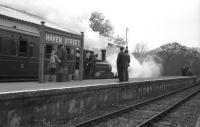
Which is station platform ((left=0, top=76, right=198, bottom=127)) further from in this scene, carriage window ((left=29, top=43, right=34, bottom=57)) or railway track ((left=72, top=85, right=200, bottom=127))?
carriage window ((left=29, top=43, right=34, bottom=57))

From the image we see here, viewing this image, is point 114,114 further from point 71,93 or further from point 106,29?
point 106,29

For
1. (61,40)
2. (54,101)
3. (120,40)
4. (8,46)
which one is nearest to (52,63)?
(61,40)

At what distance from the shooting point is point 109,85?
1335cm

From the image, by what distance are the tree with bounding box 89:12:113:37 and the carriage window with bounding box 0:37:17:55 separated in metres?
55.7

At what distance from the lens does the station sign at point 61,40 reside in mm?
13305

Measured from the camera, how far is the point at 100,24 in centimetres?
7088

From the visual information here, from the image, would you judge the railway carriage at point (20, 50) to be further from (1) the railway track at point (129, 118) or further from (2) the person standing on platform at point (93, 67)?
(2) the person standing on platform at point (93, 67)

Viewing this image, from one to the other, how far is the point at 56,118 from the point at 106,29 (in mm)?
61568

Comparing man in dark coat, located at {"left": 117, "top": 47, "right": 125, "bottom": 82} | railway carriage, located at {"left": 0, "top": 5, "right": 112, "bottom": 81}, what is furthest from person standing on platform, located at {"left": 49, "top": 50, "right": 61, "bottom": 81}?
man in dark coat, located at {"left": 117, "top": 47, "right": 125, "bottom": 82}

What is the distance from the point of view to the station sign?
1330 centimetres

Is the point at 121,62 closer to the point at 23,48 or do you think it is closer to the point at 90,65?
the point at 23,48

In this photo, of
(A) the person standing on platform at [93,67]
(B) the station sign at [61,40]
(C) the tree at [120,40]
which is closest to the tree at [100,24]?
(C) the tree at [120,40]

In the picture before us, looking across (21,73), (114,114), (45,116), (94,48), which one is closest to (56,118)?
(45,116)

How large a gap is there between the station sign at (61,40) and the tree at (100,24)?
2158 inches
